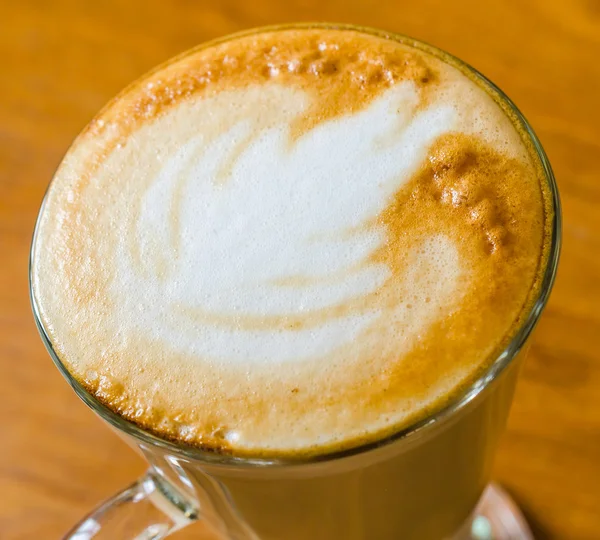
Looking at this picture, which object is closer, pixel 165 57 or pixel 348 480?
pixel 348 480

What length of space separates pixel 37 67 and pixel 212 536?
0.72 m

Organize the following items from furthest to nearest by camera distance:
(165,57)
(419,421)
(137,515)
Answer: (165,57), (137,515), (419,421)

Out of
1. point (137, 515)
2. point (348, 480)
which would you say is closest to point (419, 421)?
point (348, 480)

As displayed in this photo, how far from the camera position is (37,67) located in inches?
45.6

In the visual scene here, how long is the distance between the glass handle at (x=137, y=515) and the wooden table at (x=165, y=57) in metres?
0.24

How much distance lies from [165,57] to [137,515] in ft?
2.25

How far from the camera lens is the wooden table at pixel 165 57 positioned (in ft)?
2.75

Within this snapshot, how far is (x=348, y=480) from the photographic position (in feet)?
1.57

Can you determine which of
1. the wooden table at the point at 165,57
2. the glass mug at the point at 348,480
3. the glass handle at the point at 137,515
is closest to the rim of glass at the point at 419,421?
the glass mug at the point at 348,480

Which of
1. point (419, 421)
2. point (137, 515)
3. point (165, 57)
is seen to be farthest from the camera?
point (165, 57)

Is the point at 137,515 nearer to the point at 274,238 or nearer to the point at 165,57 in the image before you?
A: the point at 274,238

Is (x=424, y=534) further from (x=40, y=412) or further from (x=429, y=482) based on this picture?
(x=40, y=412)

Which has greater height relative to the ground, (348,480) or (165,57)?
(165,57)

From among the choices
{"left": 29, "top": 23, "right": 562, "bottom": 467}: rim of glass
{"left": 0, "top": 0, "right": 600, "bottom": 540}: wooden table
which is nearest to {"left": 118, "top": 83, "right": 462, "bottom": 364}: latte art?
{"left": 29, "top": 23, "right": 562, "bottom": 467}: rim of glass
